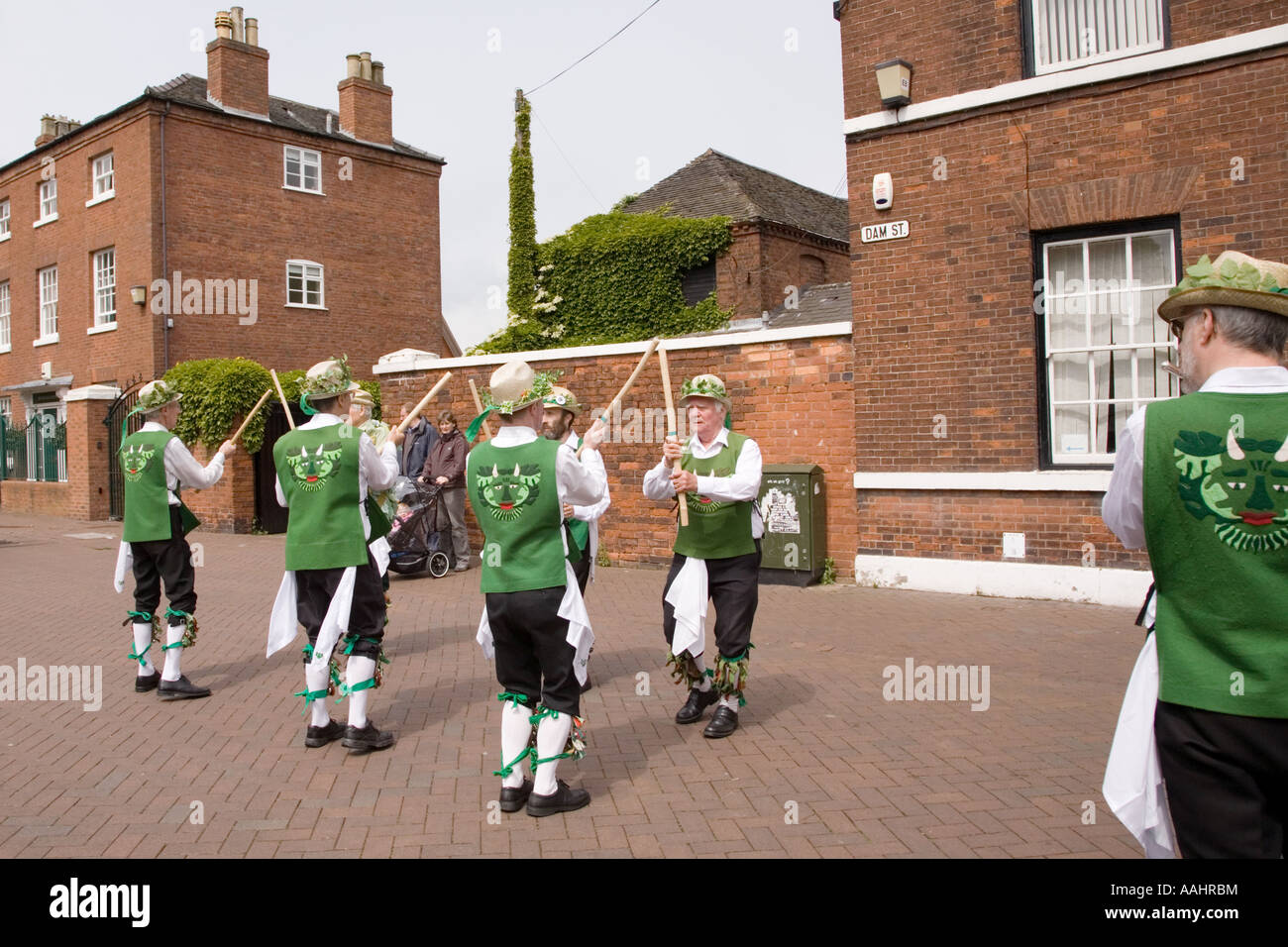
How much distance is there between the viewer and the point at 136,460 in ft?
22.3

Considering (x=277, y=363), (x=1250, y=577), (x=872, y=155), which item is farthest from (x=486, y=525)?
(x=277, y=363)

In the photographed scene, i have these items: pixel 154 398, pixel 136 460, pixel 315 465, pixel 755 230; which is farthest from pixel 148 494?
pixel 755 230

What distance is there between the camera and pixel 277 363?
990 inches

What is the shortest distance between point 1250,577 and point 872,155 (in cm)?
868

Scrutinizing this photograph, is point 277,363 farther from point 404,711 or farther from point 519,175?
point 404,711

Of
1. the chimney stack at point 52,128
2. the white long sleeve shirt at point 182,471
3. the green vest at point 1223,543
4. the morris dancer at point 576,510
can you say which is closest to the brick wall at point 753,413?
the morris dancer at point 576,510

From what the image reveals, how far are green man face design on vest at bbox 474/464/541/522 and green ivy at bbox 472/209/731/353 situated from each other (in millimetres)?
19269

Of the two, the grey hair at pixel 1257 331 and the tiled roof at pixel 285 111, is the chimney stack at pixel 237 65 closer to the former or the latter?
the tiled roof at pixel 285 111

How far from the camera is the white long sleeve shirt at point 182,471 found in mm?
6688

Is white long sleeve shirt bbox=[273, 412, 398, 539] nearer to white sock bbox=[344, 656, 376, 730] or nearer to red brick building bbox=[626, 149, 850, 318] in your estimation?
white sock bbox=[344, 656, 376, 730]

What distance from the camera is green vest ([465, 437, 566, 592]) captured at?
174 inches

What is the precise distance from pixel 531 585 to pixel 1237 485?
2.81 m

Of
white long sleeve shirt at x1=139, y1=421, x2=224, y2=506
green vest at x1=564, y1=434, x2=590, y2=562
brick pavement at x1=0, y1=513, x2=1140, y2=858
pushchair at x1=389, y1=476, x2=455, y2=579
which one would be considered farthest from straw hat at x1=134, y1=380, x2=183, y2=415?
pushchair at x1=389, y1=476, x2=455, y2=579

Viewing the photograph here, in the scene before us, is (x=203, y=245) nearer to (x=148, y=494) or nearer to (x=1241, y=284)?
(x=148, y=494)
